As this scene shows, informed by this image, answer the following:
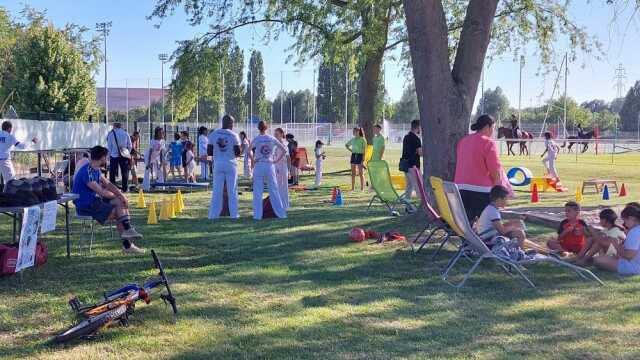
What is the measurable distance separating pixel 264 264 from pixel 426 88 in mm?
3922

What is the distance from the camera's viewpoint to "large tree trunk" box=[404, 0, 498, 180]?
9.85 metres

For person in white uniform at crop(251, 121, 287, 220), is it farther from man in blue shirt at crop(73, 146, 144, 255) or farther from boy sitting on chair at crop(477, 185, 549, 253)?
boy sitting on chair at crop(477, 185, 549, 253)

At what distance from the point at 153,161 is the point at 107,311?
1464cm

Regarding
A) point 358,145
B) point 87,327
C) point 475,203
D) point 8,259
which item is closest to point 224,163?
point 8,259

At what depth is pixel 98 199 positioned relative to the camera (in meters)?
8.67

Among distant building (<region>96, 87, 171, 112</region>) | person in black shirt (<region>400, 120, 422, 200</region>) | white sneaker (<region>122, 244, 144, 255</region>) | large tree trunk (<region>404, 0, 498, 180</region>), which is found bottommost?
white sneaker (<region>122, 244, 144, 255</region>)

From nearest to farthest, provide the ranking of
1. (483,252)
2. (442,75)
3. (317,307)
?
(317,307) → (483,252) → (442,75)

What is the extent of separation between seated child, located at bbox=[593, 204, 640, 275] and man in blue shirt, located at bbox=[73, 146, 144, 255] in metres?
5.96

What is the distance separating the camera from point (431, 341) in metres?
5.08

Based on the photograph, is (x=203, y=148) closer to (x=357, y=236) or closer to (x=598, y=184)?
(x=598, y=184)

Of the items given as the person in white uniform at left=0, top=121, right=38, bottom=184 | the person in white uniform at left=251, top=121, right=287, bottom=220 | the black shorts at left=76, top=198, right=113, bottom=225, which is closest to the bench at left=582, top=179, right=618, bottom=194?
the person in white uniform at left=251, top=121, right=287, bottom=220

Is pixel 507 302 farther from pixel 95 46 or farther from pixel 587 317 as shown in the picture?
pixel 95 46

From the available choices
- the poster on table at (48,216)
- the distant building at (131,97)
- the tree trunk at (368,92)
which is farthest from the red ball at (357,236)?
the distant building at (131,97)

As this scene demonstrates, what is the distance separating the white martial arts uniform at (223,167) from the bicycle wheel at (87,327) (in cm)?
668
